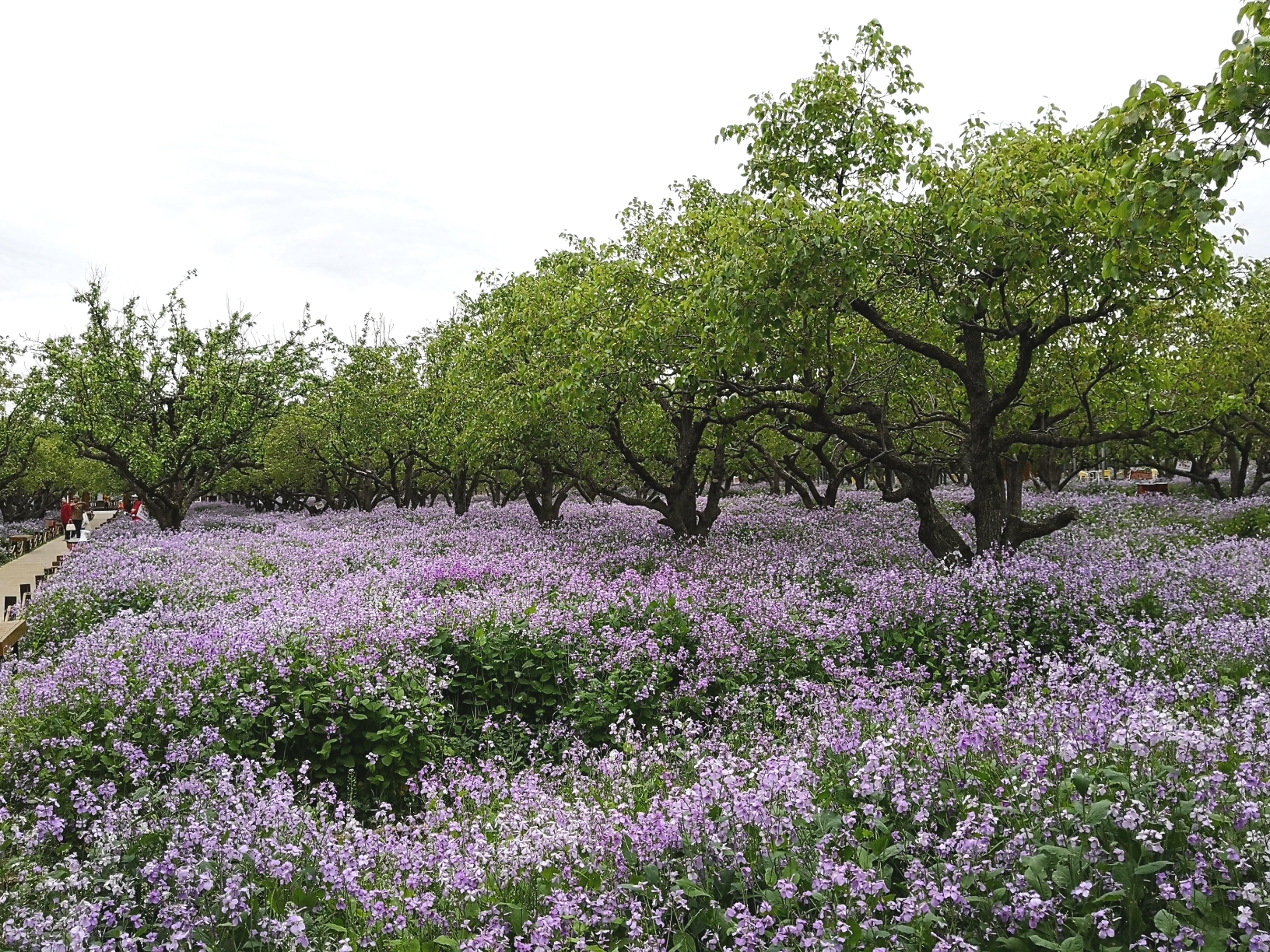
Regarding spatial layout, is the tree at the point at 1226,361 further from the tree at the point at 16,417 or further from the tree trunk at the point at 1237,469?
the tree at the point at 16,417

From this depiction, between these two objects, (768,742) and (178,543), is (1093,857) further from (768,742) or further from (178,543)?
(178,543)

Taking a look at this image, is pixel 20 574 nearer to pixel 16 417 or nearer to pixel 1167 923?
pixel 16 417

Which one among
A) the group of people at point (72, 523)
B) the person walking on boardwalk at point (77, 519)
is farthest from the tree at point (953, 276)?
the person walking on boardwalk at point (77, 519)

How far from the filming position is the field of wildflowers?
12.0 feet

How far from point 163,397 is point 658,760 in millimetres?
25336

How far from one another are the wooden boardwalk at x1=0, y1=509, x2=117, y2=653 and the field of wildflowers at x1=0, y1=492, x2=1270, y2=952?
0.62 m

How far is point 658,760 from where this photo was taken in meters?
6.08

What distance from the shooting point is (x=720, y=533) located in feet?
59.8

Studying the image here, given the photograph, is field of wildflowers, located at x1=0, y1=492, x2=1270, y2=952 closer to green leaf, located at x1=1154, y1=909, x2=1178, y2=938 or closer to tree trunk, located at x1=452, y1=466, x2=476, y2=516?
green leaf, located at x1=1154, y1=909, x2=1178, y2=938

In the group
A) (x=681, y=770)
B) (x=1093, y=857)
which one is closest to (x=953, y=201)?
(x=681, y=770)

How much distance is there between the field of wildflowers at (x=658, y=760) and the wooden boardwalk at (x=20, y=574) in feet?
2.03

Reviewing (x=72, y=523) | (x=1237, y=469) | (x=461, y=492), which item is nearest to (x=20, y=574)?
(x=461, y=492)

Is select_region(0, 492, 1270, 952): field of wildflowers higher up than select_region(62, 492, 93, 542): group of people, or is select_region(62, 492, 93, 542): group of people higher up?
select_region(62, 492, 93, 542): group of people

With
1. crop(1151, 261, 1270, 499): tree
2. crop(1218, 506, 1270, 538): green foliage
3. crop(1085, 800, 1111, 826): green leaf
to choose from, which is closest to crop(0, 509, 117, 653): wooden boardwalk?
crop(1085, 800, 1111, 826): green leaf
